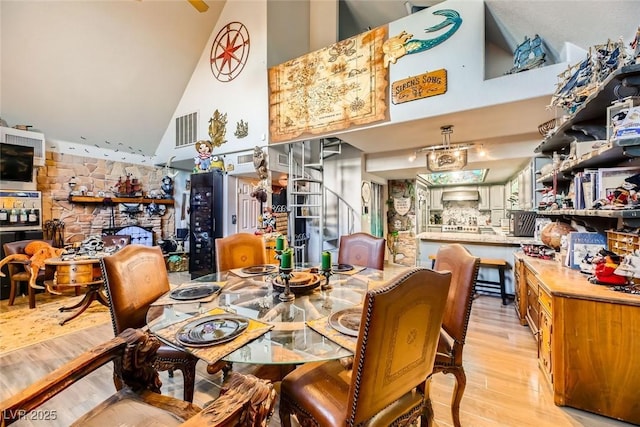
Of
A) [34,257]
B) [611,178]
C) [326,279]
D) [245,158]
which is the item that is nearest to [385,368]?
[326,279]

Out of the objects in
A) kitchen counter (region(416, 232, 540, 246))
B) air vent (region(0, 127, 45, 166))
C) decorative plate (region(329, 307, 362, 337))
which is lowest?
decorative plate (region(329, 307, 362, 337))

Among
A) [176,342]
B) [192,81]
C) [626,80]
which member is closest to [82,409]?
[176,342]

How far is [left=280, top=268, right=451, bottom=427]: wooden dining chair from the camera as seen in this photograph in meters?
0.89

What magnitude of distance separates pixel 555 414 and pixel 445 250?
1.18 metres

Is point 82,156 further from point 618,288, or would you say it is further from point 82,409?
point 618,288

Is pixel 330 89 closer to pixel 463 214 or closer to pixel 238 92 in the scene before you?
pixel 238 92

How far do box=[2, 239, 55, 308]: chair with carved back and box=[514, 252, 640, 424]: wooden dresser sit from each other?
5.26 m

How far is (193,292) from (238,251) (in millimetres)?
932

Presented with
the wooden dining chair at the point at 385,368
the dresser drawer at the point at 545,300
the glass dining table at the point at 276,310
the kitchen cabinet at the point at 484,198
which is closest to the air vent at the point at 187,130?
the glass dining table at the point at 276,310

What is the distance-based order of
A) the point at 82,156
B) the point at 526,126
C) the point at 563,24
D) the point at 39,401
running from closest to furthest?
1. the point at 39,401
2. the point at 563,24
3. the point at 526,126
4. the point at 82,156

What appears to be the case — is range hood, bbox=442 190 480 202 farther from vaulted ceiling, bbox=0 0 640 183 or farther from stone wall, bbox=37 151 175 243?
stone wall, bbox=37 151 175 243

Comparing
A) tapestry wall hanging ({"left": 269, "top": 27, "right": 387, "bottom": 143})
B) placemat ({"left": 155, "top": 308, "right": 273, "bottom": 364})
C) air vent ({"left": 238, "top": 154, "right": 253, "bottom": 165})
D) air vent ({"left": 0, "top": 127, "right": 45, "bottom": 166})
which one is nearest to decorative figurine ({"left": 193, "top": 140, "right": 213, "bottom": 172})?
air vent ({"left": 238, "top": 154, "right": 253, "bottom": 165})

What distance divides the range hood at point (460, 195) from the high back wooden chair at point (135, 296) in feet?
24.6

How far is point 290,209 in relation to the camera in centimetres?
471
